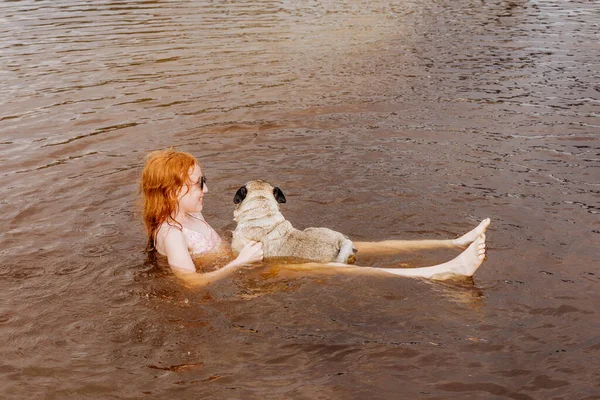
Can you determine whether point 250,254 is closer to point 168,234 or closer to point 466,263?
point 168,234

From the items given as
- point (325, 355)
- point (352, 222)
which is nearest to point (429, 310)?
point (325, 355)

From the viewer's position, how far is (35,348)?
6.33m

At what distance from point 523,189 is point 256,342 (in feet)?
16.3

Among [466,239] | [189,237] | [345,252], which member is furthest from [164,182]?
[466,239]

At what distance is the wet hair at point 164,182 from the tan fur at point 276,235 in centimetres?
70

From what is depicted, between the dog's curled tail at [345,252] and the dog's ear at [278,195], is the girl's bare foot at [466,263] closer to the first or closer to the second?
the dog's curled tail at [345,252]

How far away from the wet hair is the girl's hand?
81 cm

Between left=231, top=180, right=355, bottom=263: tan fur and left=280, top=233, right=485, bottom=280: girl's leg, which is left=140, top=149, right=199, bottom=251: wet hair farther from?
left=280, top=233, right=485, bottom=280: girl's leg

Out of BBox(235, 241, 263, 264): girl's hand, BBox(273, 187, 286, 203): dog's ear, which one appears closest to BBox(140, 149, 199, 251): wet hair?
BBox(235, 241, 263, 264): girl's hand

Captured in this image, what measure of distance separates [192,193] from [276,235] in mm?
1044

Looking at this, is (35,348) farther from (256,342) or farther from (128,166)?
(128,166)

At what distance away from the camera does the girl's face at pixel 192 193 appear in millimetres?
7648

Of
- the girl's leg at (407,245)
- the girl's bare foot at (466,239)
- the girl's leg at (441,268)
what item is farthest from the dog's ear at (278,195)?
the girl's bare foot at (466,239)

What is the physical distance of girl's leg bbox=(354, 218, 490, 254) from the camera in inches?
313
